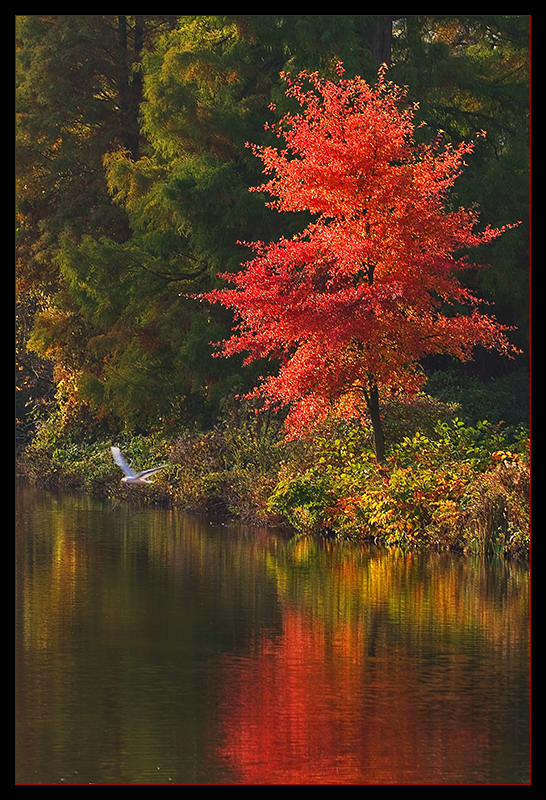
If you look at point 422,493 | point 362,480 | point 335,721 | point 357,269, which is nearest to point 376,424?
point 362,480

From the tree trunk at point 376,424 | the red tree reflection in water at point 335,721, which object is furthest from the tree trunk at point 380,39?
the red tree reflection in water at point 335,721

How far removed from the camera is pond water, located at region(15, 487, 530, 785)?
11586mm

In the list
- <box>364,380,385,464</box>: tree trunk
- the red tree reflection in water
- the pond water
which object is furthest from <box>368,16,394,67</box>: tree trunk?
the red tree reflection in water

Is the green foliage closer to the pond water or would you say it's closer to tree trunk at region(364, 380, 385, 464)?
tree trunk at region(364, 380, 385, 464)

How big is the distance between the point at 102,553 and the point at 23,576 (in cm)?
243

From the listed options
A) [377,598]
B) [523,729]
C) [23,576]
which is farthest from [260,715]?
[23,576]

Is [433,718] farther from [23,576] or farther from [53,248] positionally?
[53,248]

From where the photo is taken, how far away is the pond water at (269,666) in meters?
11.6

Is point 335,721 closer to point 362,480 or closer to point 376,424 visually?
point 362,480

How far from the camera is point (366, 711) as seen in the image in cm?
1316

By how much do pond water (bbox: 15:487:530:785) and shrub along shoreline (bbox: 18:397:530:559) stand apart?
75 cm

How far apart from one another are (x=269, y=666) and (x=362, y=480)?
11.0m

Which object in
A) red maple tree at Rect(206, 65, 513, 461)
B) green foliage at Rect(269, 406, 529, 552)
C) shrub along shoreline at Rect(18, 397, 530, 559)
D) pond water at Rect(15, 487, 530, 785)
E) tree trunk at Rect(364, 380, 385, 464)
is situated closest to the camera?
pond water at Rect(15, 487, 530, 785)

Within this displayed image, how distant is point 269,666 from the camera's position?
49.8 ft
